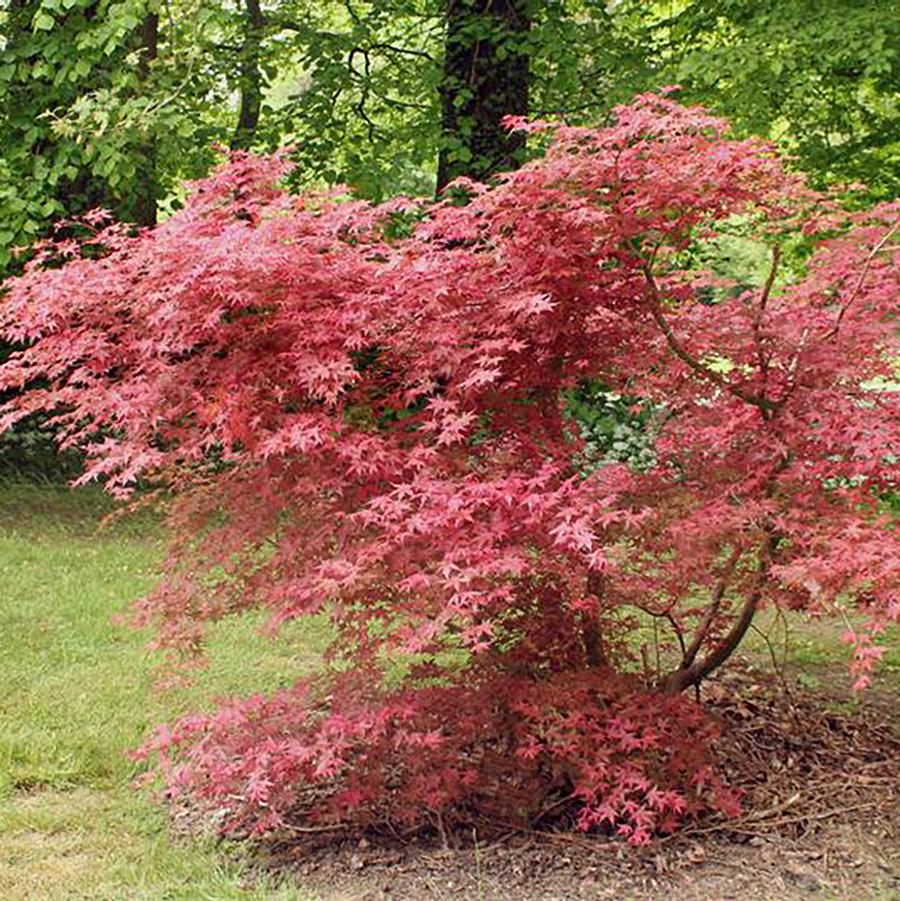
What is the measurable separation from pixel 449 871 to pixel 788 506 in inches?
59.5

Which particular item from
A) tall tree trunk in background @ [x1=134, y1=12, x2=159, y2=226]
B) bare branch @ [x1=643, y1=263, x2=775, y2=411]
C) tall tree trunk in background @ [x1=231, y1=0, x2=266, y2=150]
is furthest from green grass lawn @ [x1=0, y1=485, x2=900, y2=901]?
tall tree trunk in background @ [x1=231, y1=0, x2=266, y2=150]

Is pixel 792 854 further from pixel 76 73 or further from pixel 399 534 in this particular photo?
pixel 76 73

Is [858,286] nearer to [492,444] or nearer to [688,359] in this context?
[688,359]

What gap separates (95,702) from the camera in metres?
5.25

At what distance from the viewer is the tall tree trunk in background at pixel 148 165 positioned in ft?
29.3

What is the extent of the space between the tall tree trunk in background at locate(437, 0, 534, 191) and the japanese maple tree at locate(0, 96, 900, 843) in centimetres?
496

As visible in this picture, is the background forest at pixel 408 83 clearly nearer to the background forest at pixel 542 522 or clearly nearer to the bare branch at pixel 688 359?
the background forest at pixel 542 522

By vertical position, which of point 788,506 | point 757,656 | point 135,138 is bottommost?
point 757,656

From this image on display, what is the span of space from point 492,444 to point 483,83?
19.7ft

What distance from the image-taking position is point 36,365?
379 centimetres

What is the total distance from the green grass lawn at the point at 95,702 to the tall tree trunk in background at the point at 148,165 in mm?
2688

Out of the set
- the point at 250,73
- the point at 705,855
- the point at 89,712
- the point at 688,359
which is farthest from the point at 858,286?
the point at 250,73

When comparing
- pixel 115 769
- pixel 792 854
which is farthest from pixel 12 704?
pixel 792 854

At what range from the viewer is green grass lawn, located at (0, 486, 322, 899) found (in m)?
3.66
